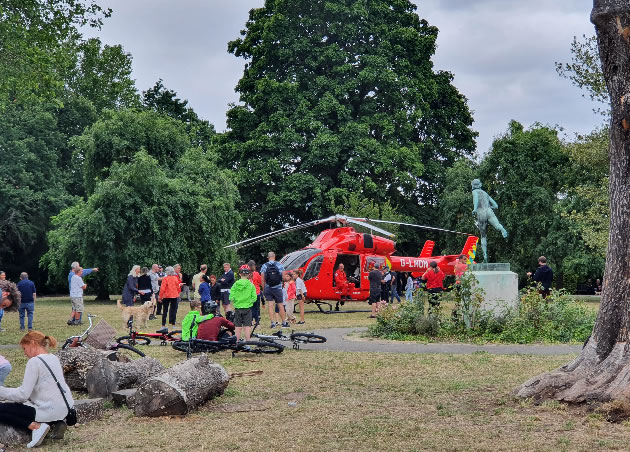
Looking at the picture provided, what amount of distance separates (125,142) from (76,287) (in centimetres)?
1845

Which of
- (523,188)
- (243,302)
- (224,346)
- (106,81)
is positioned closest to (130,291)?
(243,302)

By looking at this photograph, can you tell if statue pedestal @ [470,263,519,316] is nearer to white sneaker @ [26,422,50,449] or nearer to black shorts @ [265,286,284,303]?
black shorts @ [265,286,284,303]

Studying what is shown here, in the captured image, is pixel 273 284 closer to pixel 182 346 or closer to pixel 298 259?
pixel 182 346

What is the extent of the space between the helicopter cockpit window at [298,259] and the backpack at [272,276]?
9.50 metres

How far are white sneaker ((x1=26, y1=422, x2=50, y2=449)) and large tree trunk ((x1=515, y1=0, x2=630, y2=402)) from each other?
5333 millimetres

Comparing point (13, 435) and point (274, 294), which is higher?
point (274, 294)

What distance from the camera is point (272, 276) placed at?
2092 cm

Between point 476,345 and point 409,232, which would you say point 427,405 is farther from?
point 409,232

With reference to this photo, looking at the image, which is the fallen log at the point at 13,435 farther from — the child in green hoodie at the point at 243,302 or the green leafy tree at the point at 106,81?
the green leafy tree at the point at 106,81

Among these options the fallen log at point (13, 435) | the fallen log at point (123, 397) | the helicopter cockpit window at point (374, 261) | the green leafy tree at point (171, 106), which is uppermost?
the green leafy tree at point (171, 106)

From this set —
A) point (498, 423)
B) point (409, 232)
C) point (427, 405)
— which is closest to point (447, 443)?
point (498, 423)

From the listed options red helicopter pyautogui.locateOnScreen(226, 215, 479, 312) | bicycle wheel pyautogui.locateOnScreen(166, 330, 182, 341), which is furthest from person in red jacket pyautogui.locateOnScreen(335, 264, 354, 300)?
bicycle wheel pyautogui.locateOnScreen(166, 330, 182, 341)

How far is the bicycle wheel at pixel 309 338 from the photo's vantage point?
16.1m

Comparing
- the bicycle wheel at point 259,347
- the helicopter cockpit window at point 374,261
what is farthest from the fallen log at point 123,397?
the helicopter cockpit window at point 374,261
